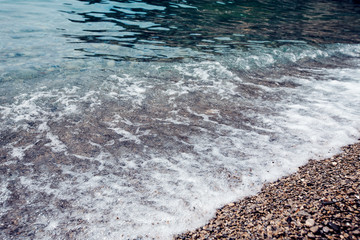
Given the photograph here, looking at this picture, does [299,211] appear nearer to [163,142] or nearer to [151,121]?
[163,142]

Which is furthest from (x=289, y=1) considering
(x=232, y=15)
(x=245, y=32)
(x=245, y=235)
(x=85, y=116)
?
(x=245, y=235)

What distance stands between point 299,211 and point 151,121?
3.08 meters

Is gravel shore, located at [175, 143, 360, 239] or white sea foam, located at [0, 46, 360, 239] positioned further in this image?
white sea foam, located at [0, 46, 360, 239]

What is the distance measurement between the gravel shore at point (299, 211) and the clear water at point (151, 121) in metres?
0.23

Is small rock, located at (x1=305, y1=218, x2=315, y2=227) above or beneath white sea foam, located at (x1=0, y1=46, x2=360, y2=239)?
above

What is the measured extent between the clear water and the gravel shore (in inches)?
8.9

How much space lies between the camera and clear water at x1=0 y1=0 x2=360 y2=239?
2979mm

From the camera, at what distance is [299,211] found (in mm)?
2449

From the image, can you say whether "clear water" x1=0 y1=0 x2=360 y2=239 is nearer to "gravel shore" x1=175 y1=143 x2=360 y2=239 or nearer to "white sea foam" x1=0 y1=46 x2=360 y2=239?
"white sea foam" x1=0 y1=46 x2=360 y2=239

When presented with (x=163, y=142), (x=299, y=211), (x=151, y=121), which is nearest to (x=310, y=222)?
(x=299, y=211)

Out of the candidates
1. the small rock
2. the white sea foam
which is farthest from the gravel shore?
the white sea foam

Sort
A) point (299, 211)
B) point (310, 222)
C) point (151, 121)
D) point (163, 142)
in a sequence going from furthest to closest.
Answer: point (151, 121) < point (163, 142) < point (299, 211) < point (310, 222)

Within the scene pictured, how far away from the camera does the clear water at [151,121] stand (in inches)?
117

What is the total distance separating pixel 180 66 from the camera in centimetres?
773
